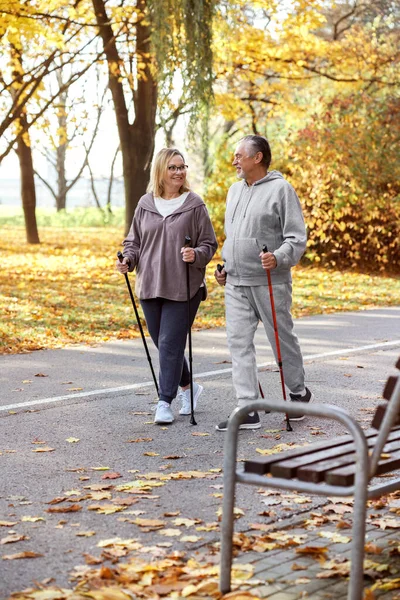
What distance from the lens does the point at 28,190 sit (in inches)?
1179

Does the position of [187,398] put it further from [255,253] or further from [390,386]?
[390,386]

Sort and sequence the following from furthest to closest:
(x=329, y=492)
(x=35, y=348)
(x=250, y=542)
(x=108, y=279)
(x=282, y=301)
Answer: (x=108, y=279), (x=35, y=348), (x=282, y=301), (x=250, y=542), (x=329, y=492)

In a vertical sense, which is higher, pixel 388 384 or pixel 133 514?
pixel 388 384

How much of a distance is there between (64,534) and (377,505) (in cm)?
157

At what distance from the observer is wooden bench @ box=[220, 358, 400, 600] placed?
3670 millimetres

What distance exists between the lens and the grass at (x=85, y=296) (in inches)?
508

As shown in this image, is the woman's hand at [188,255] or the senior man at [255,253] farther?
the woman's hand at [188,255]

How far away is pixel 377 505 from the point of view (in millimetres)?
5250

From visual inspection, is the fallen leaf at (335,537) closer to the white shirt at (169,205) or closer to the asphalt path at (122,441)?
the asphalt path at (122,441)

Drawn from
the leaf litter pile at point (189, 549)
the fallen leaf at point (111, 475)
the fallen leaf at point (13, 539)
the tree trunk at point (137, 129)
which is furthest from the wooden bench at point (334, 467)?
the tree trunk at point (137, 129)

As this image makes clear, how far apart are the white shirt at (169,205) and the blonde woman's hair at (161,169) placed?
0.21 feet

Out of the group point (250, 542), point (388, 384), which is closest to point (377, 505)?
point (250, 542)

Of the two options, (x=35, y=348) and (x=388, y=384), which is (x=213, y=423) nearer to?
(x=388, y=384)

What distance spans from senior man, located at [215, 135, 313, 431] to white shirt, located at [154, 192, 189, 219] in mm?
392
